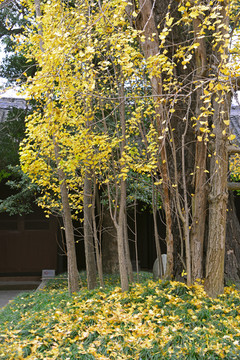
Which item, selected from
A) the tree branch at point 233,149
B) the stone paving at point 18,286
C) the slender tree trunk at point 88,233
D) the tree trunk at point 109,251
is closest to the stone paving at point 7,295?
the stone paving at point 18,286

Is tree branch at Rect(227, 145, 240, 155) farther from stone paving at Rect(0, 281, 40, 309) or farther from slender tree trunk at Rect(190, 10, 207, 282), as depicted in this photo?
stone paving at Rect(0, 281, 40, 309)

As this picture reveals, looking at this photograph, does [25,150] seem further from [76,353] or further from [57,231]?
[57,231]

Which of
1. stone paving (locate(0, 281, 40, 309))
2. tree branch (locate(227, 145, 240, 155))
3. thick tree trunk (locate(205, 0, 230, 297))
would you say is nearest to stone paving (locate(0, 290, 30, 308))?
stone paving (locate(0, 281, 40, 309))

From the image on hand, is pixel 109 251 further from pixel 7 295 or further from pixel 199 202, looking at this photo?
pixel 199 202

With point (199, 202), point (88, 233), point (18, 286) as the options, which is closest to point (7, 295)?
point (18, 286)

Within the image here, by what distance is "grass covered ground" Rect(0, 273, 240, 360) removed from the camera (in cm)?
377

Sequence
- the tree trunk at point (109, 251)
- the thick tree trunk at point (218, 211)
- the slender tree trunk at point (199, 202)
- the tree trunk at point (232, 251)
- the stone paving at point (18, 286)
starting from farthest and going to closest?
the stone paving at point (18, 286)
the tree trunk at point (109, 251)
the tree trunk at point (232, 251)
the slender tree trunk at point (199, 202)
the thick tree trunk at point (218, 211)

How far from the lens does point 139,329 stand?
4.11 meters

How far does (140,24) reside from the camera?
247 inches

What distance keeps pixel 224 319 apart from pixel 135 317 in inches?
35.1

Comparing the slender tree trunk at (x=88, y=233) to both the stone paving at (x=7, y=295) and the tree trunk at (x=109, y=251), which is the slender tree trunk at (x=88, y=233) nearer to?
the stone paving at (x=7, y=295)

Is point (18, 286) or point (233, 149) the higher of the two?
point (233, 149)

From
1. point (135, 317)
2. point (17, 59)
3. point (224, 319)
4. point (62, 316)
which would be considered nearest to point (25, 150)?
point (62, 316)

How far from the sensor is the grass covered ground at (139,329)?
12.4 feet
